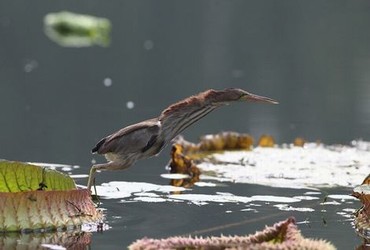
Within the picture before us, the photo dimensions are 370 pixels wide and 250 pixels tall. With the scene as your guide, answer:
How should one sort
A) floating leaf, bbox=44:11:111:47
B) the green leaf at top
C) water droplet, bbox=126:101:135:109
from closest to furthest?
1. the green leaf at top
2. water droplet, bbox=126:101:135:109
3. floating leaf, bbox=44:11:111:47

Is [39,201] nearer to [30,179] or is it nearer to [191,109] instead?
[30,179]

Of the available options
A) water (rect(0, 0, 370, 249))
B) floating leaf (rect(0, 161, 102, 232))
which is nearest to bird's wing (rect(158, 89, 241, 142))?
Answer: water (rect(0, 0, 370, 249))

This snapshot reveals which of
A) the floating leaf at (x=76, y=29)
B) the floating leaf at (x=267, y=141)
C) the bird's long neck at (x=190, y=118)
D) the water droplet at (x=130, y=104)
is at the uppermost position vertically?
the floating leaf at (x=76, y=29)

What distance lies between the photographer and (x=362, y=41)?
963 inches

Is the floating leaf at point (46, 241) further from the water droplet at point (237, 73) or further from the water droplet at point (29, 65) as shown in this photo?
the water droplet at point (29, 65)

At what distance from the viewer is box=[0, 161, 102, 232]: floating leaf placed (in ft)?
18.0

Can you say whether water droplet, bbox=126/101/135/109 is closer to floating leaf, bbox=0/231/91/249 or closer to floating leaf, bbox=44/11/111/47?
floating leaf, bbox=0/231/91/249

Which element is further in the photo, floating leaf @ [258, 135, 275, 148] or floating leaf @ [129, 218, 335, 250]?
floating leaf @ [258, 135, 275, 148]

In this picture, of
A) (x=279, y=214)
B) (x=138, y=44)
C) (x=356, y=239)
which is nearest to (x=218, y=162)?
(x=279, y=214)

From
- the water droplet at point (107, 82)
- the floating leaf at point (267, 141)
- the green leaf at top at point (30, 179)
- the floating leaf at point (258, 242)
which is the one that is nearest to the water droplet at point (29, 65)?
the water droplet at point (107, 82)

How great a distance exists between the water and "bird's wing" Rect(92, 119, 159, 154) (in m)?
0.34

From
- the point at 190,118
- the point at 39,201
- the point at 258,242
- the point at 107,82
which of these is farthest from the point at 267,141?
the point at 107,82

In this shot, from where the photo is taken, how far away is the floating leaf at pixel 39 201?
18.0ft

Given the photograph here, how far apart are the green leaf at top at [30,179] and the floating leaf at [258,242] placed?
3.88 ft
